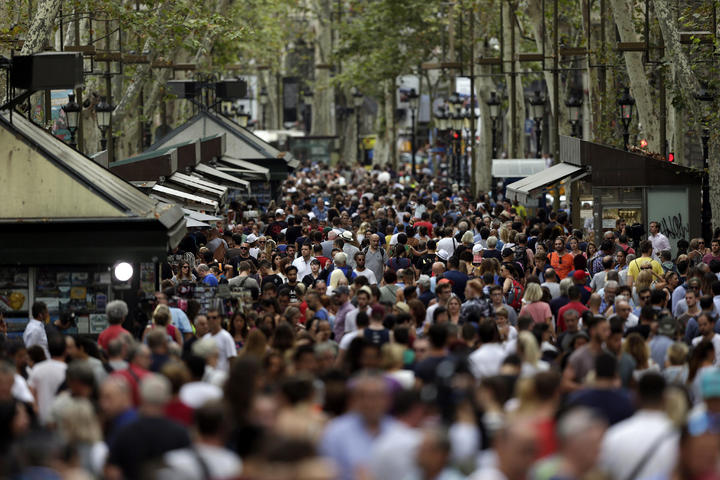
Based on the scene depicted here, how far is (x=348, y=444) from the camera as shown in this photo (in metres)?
7.71

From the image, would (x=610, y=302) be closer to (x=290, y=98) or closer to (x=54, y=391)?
(x=54, y=391)

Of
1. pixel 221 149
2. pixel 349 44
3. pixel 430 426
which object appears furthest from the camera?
pixel 349 44

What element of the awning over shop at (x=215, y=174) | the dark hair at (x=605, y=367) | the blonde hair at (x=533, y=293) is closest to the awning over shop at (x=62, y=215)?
the blonde hair at (x=533, y=293)

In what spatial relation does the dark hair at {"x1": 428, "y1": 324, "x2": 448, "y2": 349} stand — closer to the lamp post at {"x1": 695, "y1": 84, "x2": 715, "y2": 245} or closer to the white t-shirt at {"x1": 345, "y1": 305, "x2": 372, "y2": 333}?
the white t-shirt at {"x1": 345, "y1": 305, "x2": 372, "y2": 333}

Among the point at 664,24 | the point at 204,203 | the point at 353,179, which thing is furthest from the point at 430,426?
the point at 353,179

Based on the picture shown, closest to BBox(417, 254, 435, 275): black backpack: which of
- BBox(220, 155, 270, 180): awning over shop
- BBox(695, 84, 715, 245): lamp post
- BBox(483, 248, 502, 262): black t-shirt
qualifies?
BBox(483, 248, 502, 262): black t-shirt

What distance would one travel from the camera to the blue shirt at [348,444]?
7.66 meters

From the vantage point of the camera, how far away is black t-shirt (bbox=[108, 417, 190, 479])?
788 centimetres

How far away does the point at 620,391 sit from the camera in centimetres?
934

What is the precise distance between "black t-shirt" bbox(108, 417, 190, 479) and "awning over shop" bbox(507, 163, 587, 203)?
57.8 feet

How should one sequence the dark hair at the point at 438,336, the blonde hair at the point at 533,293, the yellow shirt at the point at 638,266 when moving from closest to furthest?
1. the dark hair at the point at 438,336
2. the blonde hair at the point at 533,293
3. the yellow shirt at the point at 638,266

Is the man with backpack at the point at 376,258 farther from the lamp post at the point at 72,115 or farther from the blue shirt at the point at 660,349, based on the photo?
the lamp post at the point at 72,115

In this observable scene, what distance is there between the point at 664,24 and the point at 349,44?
140 feet

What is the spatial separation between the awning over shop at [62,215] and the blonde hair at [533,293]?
368cm
